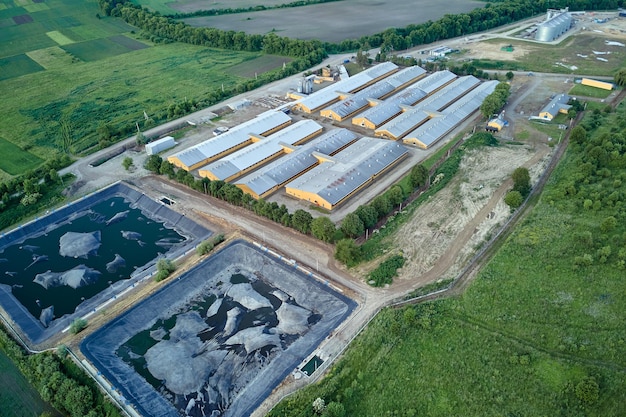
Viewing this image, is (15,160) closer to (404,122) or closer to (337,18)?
(404,122)

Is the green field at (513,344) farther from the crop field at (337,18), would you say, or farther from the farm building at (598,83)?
the crop field at (337,18)

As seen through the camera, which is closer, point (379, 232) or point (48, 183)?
point (379, 232)

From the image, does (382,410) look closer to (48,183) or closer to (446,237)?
(446,237)

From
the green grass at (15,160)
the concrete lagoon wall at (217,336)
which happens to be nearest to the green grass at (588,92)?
the concrete lagoon wall at (217,336)

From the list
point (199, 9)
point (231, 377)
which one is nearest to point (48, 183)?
point (231, 377)

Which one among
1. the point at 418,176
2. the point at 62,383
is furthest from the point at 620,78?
the point at 62,383

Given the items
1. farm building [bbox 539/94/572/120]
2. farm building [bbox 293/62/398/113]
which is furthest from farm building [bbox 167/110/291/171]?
farm building [bbox 539/94/572/120]
